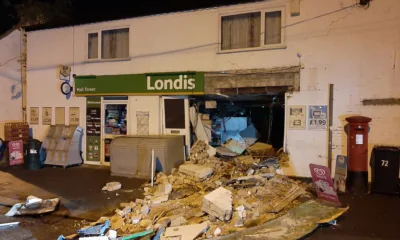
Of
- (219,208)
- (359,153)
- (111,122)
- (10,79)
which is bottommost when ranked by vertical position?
(219,208)

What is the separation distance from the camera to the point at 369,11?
798 cm

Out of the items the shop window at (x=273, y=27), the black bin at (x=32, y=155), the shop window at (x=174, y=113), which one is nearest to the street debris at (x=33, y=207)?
the black bin at (x=32, y=155)

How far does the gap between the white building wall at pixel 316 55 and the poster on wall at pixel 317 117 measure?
0.53 feet

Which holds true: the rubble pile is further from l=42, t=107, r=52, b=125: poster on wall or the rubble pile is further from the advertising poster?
l=42, t=107, r=52, b=125: poster on wall

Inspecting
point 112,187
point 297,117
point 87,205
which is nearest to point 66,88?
point 112,187

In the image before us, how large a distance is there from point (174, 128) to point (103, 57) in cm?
389

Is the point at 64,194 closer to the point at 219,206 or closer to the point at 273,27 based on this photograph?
the point at 219,206

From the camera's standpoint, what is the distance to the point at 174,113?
10.4 metres

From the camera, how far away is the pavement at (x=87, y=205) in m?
5.45

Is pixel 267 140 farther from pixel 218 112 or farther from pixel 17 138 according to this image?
pixel 17 138

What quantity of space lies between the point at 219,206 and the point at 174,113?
17.4 feet

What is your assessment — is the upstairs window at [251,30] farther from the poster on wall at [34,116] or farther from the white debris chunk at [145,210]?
the poster on wall at [34,116]

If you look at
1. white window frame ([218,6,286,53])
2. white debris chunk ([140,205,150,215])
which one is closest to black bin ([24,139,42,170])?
white debris chunk ([140,205,150,215])

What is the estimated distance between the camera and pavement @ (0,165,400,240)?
214 inches
